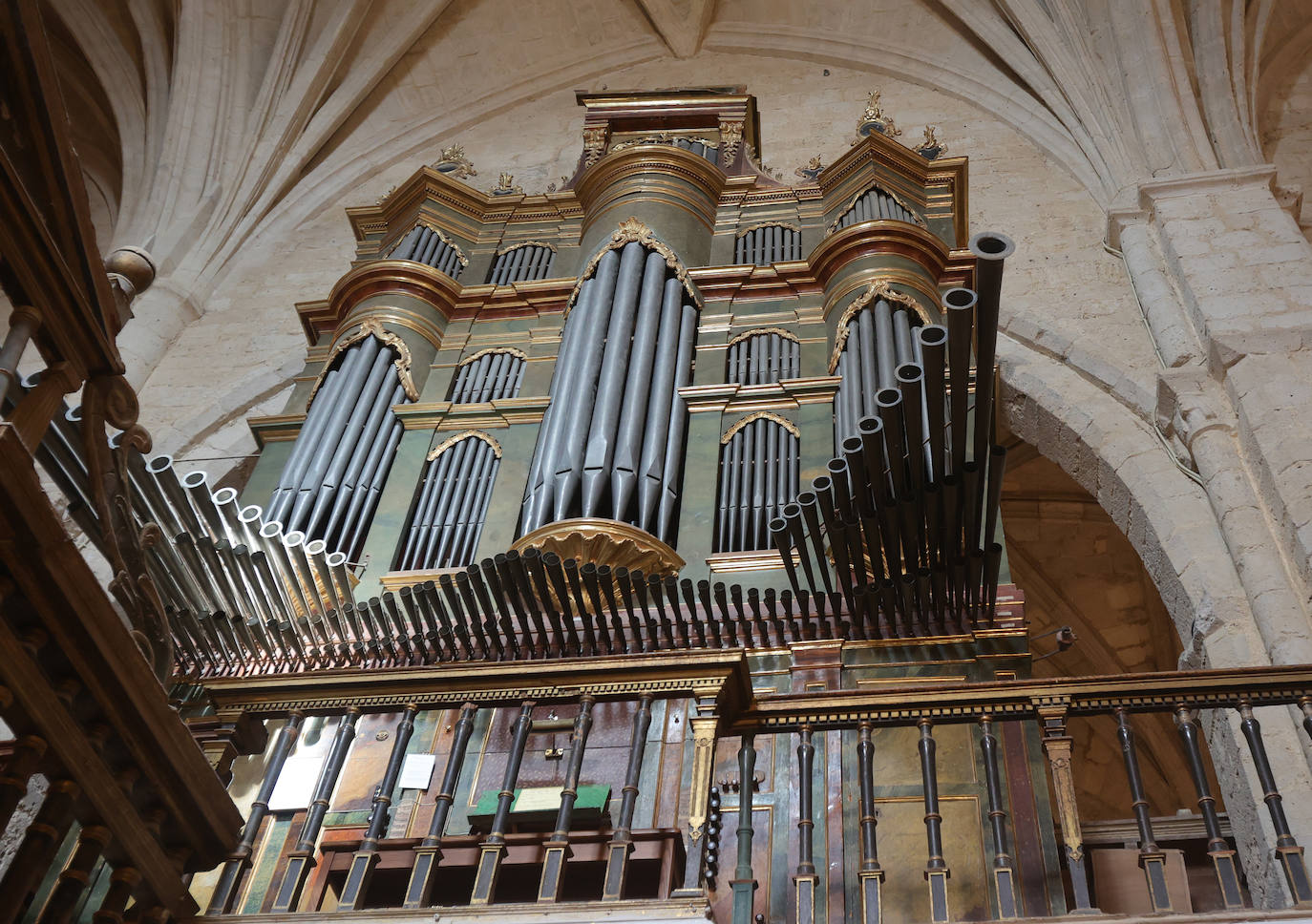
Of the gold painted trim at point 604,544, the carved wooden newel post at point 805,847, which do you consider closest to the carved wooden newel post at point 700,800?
the carved wooden newel post at point 805,847

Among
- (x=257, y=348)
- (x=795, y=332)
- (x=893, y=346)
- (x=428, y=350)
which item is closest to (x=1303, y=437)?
(x=893, y=346)

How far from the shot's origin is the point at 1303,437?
7191 millimetres

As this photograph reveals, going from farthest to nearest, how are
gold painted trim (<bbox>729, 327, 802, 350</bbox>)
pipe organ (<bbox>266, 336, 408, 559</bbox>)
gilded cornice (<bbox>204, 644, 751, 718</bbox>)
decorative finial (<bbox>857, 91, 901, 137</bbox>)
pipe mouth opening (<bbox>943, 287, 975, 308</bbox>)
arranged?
decorative finial (<bbox>857, 91, 901, 137</bbox>) < gold painted trim (<bbox>729, 327, 802, 350</bbox>) < pipe organ (<bbox>266, 336, 408, 559</bbox>) < pipe mouth opening (<bbox>943, 287, 975, 308</bbox>) < gilded cornice (<bbox>204, 644, 751, 718</bbox>)

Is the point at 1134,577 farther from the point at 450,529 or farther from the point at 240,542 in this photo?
the point at 240,542

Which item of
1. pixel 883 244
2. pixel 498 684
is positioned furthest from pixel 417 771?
pixel 883 244

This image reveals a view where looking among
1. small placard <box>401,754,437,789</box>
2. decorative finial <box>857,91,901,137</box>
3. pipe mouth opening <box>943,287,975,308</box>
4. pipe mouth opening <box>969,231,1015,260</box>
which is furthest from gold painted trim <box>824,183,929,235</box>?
small placard <box>401,754,437,789</box>

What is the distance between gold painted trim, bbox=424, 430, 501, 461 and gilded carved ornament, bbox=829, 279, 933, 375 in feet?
6.80

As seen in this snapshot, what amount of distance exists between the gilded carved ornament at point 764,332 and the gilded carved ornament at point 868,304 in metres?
0.38

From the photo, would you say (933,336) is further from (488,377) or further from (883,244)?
(488,377)

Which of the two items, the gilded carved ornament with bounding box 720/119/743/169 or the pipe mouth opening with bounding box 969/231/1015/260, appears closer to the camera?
the pipe mouth opening with bounding box 969/231/1015/260

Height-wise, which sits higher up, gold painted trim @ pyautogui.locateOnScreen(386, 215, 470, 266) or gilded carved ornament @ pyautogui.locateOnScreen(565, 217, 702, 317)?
gold painted trim @ pyautogui.locateOnScreen(386, 215, 470, 266)

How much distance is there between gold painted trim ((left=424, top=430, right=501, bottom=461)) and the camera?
8320mm

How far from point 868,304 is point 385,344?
321 centimetres

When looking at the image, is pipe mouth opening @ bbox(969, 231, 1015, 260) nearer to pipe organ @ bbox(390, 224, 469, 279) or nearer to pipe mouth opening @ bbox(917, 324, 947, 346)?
pipe mouth opening @ bbox(917, 324, 947, 346)
